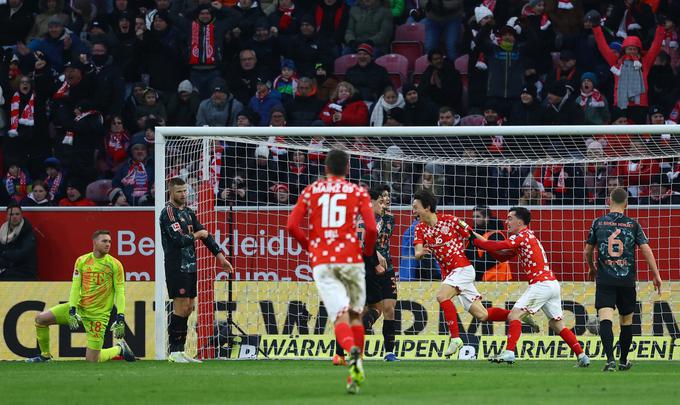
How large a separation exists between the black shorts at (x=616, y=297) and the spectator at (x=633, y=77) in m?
7.01

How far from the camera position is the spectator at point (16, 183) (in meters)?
20.7

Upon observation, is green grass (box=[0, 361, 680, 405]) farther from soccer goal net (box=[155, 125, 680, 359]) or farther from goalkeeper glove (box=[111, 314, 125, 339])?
soccer goal net (box=[155, 125, 680, 359])

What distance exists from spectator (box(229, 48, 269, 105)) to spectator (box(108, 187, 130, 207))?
3061 millimetres

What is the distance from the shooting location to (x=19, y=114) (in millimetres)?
21578

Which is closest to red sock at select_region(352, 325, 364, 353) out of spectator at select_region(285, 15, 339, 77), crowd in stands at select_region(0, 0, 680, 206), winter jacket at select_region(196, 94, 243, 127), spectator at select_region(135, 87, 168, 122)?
crowd in stands at select_region(0, 0, 680, 206)

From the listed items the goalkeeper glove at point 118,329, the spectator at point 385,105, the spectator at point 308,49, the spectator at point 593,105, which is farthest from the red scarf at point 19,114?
the spectator at point 593,105

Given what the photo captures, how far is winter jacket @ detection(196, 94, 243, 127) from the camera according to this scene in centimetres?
2070

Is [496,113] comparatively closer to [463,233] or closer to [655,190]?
[655,190]

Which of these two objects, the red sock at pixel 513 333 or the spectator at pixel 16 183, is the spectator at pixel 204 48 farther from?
the red sock at pixel 513 333

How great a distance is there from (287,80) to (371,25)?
6.92ft

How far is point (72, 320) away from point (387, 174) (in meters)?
5.11

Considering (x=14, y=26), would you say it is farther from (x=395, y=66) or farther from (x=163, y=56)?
(x=395, y=66)

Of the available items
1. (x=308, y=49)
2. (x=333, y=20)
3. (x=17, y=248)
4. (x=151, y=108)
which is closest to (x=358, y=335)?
(x=17, y=248)

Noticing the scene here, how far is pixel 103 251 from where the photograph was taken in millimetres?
15703
